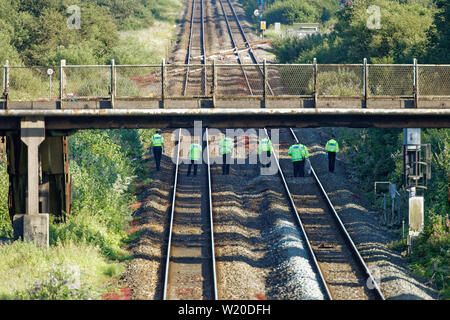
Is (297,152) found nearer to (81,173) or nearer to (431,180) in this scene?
(431,180)

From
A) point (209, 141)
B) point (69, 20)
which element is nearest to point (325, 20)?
point (69, 20)

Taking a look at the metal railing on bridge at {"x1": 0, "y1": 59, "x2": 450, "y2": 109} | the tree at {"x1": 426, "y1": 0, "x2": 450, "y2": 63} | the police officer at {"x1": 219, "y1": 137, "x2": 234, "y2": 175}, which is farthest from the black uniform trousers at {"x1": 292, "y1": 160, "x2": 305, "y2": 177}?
the tree at {"x1": 426, "y1": 0, "x2": 450, "y2": 63}

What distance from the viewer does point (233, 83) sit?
37.6 meters

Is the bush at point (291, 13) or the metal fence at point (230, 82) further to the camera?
the bush at point (291, 13)

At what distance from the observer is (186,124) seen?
1925 centimetres

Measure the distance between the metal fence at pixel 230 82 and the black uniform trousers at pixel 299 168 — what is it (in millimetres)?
2623

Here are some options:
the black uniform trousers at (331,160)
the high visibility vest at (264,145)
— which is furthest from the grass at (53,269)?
the black uniform trousers at (331,160)

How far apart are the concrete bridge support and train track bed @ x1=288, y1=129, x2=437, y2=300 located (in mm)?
8724

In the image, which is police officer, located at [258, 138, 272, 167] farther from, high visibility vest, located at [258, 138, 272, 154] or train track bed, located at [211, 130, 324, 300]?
train track bed, located at [211, 130, 324, 300]

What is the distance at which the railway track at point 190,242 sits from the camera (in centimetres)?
1619

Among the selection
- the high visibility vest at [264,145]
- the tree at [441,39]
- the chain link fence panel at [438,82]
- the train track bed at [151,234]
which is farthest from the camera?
the tree at [441,39]

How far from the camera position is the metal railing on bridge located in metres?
18.9

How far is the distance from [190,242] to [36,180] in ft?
15.2

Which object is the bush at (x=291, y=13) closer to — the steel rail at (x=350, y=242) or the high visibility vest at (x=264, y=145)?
the high visibility vest at (x=264, y=145)
